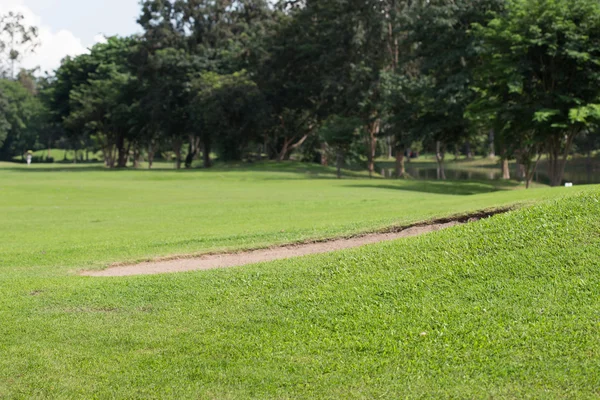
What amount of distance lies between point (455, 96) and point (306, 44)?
18.9 metres

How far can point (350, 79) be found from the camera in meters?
58.4

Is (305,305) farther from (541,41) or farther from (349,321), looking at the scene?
(541,41)

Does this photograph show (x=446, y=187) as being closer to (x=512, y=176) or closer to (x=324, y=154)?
(x=512, y=176)

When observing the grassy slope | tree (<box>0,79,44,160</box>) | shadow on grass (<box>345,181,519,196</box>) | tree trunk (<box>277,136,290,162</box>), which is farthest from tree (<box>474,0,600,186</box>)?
tree (<box>0,79,44,160</box>)

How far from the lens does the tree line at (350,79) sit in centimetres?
3472

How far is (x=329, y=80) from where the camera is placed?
5747 centimetres

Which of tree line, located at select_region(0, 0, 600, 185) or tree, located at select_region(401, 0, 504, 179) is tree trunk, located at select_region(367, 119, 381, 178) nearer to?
tree line, located at select_region(0, 0, 600, 185)

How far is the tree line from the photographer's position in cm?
3472

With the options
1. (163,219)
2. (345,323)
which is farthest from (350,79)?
(345,323)

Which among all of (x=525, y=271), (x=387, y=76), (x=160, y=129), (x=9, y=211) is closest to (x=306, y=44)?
(x=387, y=76)

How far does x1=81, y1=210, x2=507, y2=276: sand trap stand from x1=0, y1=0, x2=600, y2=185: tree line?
2161cm

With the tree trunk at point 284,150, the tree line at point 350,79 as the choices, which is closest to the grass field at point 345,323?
the tree line at point 350,79

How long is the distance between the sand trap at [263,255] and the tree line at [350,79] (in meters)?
21.6

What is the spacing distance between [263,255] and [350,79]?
47893 mm
